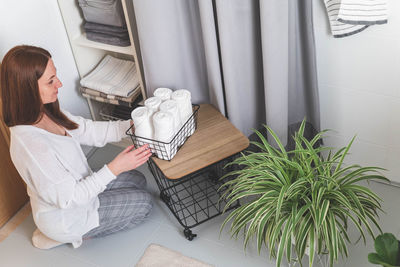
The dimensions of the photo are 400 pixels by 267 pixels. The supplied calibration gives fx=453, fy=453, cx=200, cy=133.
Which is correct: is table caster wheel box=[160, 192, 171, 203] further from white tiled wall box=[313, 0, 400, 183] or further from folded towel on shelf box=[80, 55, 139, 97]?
white tiled wall box=[313, 0, 400, 183]

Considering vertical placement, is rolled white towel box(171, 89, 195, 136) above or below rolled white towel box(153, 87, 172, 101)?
below

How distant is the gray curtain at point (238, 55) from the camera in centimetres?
176

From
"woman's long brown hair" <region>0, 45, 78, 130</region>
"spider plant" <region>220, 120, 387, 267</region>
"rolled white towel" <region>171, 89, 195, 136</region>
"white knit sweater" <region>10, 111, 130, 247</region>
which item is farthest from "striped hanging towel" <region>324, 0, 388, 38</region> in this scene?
"woman's long brown hair" <region>0, 45, 78, 130</region>

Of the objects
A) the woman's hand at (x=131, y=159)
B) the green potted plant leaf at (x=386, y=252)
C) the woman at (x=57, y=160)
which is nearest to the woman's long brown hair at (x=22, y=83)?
the woman at (x=57, y=160)

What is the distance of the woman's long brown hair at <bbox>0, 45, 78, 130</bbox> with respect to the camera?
161cm

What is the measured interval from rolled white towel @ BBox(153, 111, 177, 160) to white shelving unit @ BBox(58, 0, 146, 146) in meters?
0.51

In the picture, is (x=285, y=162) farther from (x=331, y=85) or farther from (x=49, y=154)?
(x=49, y=154)

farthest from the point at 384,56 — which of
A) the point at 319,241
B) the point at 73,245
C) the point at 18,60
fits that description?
the point at 73,245

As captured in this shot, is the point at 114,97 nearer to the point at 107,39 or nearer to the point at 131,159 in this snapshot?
the point at 107,39

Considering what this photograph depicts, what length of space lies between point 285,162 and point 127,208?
788 mm

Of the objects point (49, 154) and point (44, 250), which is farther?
point (44, 250)

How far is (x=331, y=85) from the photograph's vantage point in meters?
2.01

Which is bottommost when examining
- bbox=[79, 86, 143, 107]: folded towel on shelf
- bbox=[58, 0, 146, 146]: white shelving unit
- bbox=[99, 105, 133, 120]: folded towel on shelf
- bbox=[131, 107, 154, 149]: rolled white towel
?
bbox=[99, 105, 133, 120]: folded towel on shelf

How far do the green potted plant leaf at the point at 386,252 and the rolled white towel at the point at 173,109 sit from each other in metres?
0.83
